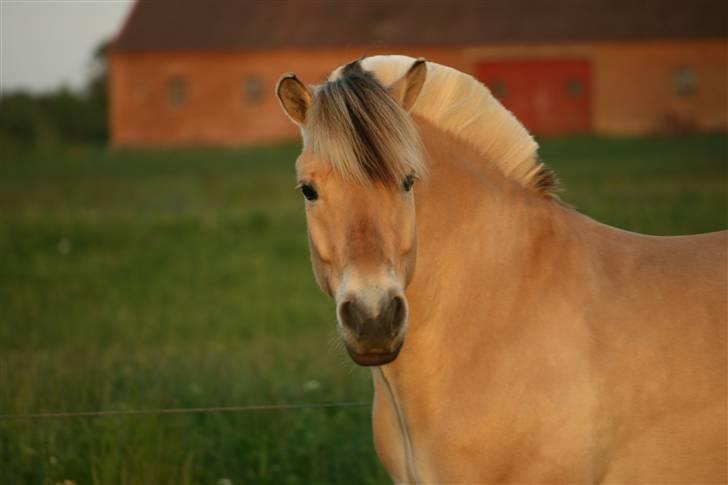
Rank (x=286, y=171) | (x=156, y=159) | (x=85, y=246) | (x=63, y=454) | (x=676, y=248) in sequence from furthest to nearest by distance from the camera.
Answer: (x=156, y=159) < (x=286, y=171) < (x=85, y=246) < (x=63, y=454) < (x=676, y=248)

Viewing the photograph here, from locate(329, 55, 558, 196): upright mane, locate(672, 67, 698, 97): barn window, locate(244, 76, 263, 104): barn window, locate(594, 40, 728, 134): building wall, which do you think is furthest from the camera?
locate(244, 76, 263, 104): barn window

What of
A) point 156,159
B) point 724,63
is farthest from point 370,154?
point 724,63

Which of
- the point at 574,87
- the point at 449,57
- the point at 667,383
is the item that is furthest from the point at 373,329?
the point at 574,87

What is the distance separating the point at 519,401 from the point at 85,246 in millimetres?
15655

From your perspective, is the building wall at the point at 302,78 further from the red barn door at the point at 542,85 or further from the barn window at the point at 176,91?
the red barn door at the point at 542,85

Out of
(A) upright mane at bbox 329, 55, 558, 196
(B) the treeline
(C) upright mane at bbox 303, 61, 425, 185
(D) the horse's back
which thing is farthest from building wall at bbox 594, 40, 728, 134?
(C) upright mane at bbox 303, 61, 425, 185

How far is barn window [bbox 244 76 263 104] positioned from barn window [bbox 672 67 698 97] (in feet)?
63.5

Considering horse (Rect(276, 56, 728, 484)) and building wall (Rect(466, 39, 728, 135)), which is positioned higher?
building wall (Rect(466, 39, 728, 135))

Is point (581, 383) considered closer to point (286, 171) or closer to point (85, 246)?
point (85, 246)

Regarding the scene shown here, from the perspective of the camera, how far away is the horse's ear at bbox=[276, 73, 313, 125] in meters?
4.16

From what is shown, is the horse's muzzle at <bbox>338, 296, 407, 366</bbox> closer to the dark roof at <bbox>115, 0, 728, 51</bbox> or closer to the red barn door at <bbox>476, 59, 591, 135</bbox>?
the dark roof at <bbox>115, 0, 728, 51</bbox>

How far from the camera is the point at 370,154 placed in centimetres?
399

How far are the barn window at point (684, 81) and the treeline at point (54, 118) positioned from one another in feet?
92.6

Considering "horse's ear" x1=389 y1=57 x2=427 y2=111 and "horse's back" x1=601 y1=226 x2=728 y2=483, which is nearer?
"horse's back" x1=601 y1=226 x2=728 y2=483
